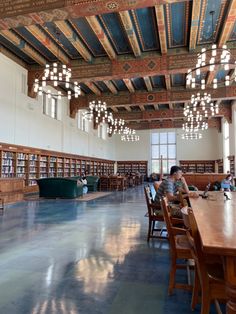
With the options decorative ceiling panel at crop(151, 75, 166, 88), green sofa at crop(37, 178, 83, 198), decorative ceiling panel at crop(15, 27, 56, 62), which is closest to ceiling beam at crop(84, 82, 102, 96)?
decorative ceiling panel at crop(15, 27, 56, 62)

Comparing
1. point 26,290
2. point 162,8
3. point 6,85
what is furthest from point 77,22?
point 26,290

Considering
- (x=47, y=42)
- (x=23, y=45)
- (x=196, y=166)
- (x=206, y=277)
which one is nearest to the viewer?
(x=206, y=277)

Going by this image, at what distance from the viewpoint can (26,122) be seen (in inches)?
448

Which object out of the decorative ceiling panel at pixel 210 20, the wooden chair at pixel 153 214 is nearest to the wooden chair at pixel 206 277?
the wooden chair at pixel 153 214

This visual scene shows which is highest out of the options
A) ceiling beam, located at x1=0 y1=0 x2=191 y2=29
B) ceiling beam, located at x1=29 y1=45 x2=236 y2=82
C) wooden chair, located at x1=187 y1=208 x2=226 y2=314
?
ceiling beam, located at x1=29 y1=45 x2=236 y2=82

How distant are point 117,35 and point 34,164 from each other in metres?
6.79

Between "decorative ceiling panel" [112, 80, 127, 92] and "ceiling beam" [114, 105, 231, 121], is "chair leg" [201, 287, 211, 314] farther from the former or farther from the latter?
"ceiling beam" [114, 105, 231, 121]

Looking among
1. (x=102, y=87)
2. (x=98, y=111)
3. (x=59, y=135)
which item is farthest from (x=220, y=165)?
(x=98, y=111)

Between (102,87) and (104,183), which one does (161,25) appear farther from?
(104,183)

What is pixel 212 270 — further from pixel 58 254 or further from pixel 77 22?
pixel 77 22

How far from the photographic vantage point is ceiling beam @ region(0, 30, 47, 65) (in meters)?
8.18

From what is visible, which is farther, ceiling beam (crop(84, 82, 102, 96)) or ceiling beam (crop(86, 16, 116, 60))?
ceiling beam (crop(84, 82, 102, 96))

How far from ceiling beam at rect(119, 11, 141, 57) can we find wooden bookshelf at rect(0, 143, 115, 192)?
5883 mm

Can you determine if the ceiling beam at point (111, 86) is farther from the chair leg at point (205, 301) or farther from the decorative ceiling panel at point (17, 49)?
the chair leg at point (205, 301)
